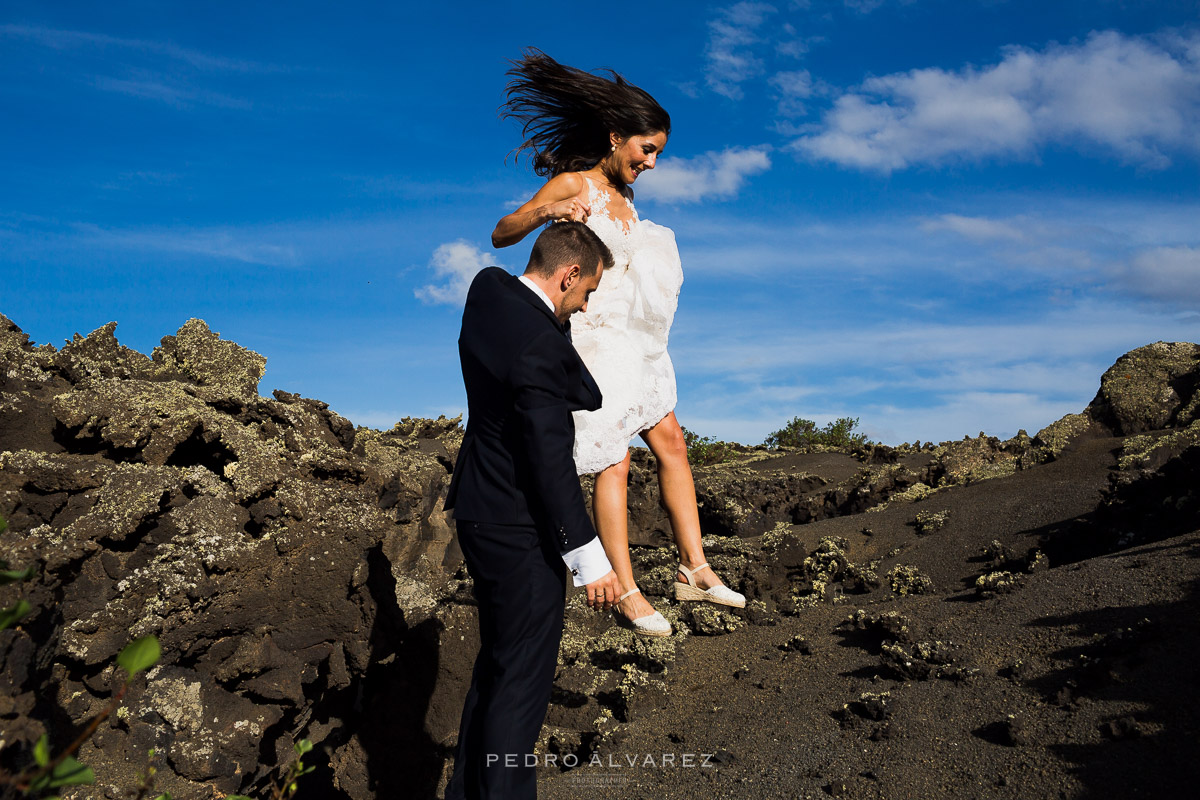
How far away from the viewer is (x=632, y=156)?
464 centimetres

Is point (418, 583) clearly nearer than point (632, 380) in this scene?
No

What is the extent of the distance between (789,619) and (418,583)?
8.15 feet

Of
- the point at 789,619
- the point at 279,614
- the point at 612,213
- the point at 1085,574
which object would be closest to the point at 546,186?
the point at 612,213

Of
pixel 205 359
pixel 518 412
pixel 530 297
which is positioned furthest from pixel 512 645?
pixel 205 359

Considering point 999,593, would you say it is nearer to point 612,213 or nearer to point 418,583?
point 612,213

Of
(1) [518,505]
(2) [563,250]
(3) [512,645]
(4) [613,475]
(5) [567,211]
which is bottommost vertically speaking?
(3) [512,645]

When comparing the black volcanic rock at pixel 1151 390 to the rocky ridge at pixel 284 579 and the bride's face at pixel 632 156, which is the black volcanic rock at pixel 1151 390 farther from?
the bride's face at pixel 632 156

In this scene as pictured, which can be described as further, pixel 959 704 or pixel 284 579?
pixel 284 579

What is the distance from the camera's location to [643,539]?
324 inches

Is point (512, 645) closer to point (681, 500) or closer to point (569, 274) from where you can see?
point (569, 274)

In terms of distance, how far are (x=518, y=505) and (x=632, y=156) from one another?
2313 millimetres

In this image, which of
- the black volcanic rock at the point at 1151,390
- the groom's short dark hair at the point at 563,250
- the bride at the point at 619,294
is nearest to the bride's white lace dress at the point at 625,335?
the bride at the point at 619,294

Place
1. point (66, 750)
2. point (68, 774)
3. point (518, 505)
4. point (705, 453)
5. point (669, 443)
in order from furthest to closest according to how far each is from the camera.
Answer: point (705, 453) → point (669, 443) → point (518, 505) → point (68, 774) → point (66, 750)

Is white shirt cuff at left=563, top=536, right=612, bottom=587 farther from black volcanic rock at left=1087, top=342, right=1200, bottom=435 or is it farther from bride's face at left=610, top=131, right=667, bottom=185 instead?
black volcanic rock at left=1087, top=342, right=1200, bottom=435
